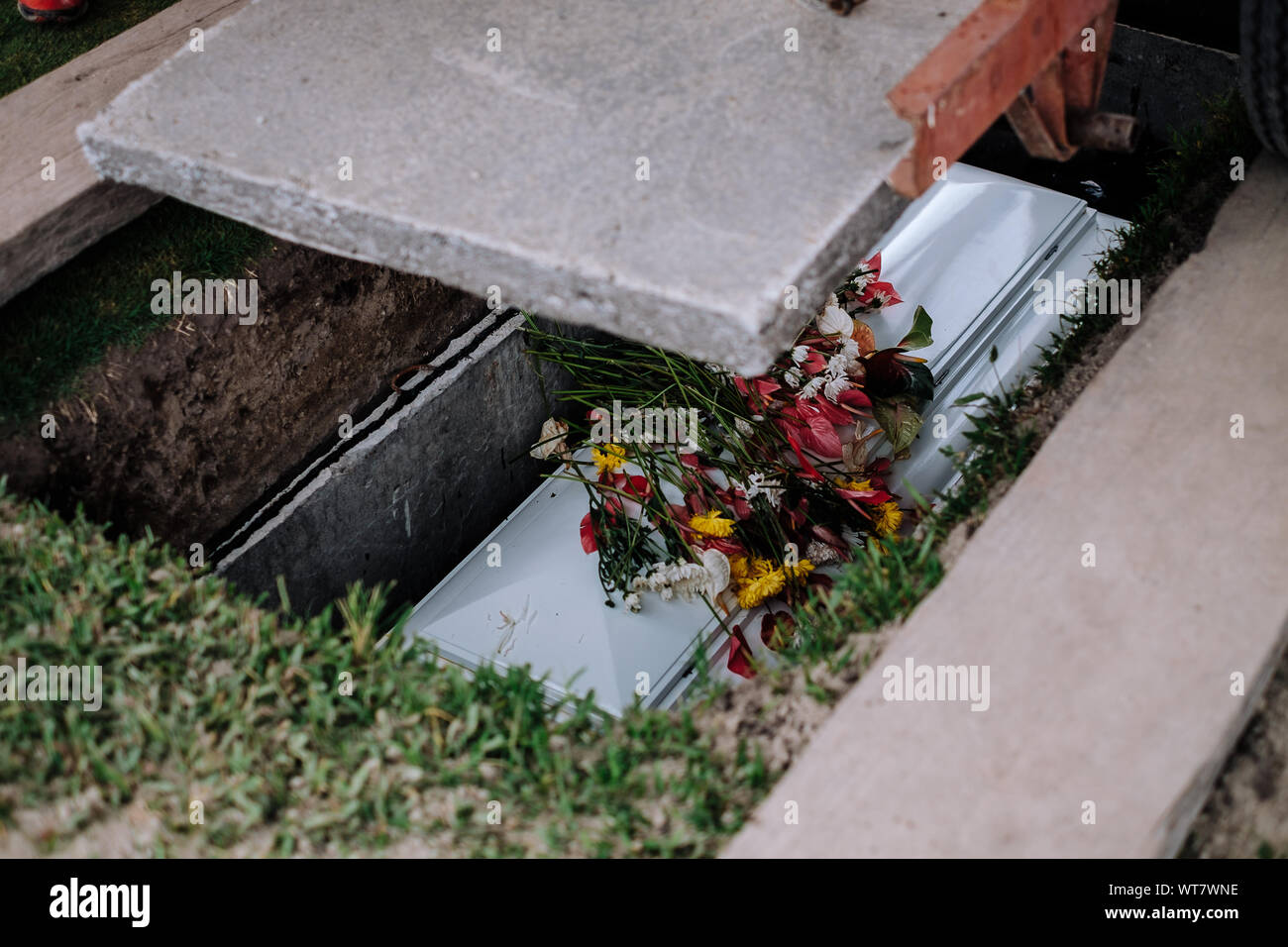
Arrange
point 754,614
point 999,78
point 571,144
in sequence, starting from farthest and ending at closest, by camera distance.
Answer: point 754,614 → point 571,144 → point 999,78

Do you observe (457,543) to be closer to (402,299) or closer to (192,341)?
(402,299)

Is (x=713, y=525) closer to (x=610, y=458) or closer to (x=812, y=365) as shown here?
(x=610, y=458)

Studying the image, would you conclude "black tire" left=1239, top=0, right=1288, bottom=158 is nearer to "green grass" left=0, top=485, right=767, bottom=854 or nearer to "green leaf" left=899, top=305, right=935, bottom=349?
"green leaf" left=899, top=305, right=935, bottom=349

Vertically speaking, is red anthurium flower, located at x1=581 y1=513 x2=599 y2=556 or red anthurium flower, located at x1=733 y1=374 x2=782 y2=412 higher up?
red anthurium flower, located at x1=733 y1=374 x2=782 y2=412

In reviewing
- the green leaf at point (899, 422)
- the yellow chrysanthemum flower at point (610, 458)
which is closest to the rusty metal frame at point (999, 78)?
the green leaf at point (899, 422)

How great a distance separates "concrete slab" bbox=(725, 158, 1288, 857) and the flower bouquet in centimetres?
84

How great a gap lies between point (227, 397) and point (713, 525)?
1.48 m

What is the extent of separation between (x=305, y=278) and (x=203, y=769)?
1.80 m

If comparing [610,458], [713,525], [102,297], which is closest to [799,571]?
[713,525]

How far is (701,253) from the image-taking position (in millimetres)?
2020

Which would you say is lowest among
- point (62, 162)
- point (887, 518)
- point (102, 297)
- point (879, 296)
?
point (887, 518)

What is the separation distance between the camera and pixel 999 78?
2.09 meters

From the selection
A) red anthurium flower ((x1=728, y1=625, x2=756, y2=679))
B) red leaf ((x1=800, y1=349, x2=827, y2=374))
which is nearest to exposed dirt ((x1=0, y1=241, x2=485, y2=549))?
red leaf ((x1=800, y1=349, x2=827, y2=374))

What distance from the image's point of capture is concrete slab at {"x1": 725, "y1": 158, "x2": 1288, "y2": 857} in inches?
67.2
